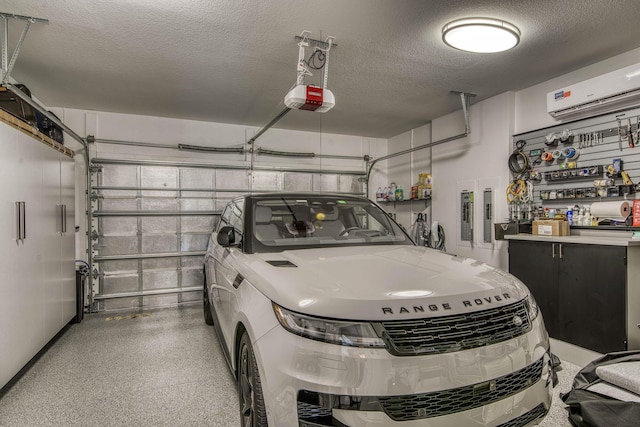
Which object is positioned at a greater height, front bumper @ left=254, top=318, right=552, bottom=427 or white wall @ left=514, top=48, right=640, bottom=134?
white wall @ left=514, top=48, right=640, bottom=134

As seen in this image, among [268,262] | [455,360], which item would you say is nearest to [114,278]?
[268,262]

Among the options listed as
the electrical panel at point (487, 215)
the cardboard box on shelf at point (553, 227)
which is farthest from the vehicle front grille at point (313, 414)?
the electrical panel at point (487, 215)

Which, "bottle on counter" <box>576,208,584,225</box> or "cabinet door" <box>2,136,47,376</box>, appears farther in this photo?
"bottle on counter" <box>576,208,584,225</box>

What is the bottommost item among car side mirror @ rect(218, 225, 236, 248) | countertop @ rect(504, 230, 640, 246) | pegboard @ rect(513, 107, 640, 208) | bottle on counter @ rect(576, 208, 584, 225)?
countertop @ rect(504, 230, 640, 246)

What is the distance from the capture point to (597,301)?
3156mm

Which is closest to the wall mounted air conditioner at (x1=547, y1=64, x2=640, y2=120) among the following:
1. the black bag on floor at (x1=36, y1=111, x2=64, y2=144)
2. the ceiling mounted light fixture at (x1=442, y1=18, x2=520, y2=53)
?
the ceiling mounted light fixture at (x1=442, y1=18, x2=520, y2=53)

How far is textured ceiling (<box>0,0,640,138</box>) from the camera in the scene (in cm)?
272

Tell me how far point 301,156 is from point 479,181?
10.5 feet

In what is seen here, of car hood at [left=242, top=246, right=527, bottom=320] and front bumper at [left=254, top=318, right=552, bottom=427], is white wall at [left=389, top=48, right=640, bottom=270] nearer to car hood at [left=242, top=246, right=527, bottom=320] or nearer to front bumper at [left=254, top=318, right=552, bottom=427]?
car hood at [left=242, top=246, right=527, bottom=320]

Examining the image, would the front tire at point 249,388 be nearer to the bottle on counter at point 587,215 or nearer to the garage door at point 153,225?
the bottle on counter at point 587,215

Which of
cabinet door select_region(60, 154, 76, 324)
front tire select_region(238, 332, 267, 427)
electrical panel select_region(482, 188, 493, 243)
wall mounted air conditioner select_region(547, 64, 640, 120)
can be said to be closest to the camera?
front tire select_region(238, 332, 267, 427)

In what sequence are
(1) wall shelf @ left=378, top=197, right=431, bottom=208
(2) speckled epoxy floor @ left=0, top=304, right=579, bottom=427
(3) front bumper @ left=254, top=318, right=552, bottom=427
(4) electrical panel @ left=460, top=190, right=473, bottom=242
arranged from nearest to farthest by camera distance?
(3) front bumper @ left=254, top=318, right=552, bottom=427, (2) speckled epoxy floor @ left=0, top=304, right=579, bottom=427, (4) electrical panel @ left=460, top=190, right=473, bottom=242, (1) wall shelf @ left=378, top=197, right=431, bottom=208

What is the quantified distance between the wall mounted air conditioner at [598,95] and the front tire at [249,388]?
4.10 meters

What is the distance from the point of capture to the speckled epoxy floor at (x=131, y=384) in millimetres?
2406
